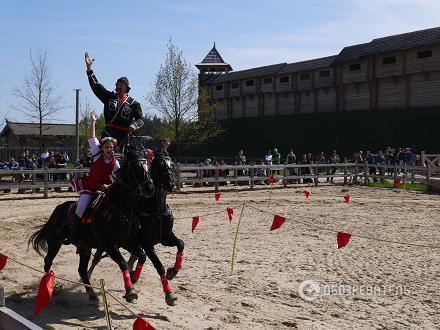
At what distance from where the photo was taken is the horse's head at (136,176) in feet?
23.4

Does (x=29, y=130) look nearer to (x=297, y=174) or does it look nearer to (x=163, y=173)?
(x=297, y=174)

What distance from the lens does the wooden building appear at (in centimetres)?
3984

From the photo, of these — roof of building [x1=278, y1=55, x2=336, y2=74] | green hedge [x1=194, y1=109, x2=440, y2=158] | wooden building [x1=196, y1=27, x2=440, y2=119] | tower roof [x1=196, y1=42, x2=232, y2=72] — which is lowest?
green hedge [x1=194, y1=109, x2=440, y2=158]

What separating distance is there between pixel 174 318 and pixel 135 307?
676 mm

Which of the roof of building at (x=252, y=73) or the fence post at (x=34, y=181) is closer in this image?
the fence post at (x=34, y=181)

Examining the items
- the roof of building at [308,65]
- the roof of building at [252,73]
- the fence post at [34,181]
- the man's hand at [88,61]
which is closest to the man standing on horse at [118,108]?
the man's hand at [88,61]

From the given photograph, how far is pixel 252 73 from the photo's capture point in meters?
Result: 55.2

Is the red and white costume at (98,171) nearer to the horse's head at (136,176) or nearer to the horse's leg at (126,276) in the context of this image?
the horse's head at (136,176)

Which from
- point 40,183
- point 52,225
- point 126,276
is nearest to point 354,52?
point 40,183

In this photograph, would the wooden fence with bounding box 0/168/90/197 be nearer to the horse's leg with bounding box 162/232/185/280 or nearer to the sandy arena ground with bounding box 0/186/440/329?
the sandy arena ground with bounding box 0/186/440/329

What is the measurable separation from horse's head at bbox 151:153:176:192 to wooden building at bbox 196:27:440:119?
1370 inches

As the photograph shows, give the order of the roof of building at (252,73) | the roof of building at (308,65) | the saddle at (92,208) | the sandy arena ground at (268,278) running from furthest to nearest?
the roof of building at (252,73) → the roof of building at (308,65) → the saddle at (92,208) → the sandy arena ground at (268,278)

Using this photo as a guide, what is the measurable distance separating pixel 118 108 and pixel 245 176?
20697mm

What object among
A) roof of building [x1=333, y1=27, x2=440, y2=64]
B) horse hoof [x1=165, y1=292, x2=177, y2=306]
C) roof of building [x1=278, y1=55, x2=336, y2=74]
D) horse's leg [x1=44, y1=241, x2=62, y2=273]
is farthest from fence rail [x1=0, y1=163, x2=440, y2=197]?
roof of building [x1=278, y1=55, x2=336, y2=74]
